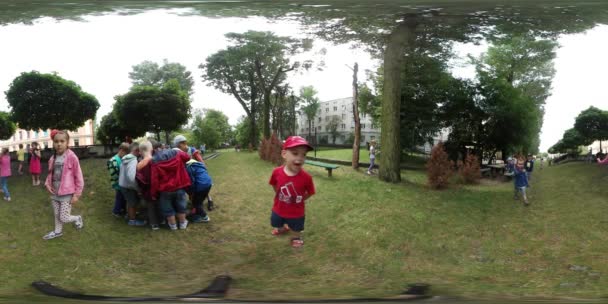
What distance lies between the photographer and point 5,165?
1.58 m

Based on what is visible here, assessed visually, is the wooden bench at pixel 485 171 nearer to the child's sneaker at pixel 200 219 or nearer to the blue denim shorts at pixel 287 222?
the blue denim shorts at pixel 287 222

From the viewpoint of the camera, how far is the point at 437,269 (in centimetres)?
142

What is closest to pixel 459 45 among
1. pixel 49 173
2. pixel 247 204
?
pixel 247 204

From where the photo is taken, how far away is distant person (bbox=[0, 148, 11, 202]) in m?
1.51

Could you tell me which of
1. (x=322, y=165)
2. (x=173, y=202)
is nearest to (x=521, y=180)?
(x=322, y=165)

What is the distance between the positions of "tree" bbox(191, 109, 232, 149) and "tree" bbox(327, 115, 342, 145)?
0.45 m

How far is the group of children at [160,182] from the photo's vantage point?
54.2 inches

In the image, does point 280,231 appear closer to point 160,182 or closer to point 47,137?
point 160,182

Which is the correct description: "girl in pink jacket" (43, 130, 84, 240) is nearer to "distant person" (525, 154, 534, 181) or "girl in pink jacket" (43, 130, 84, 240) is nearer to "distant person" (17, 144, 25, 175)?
"distant person" (17, 144, 25, 175)

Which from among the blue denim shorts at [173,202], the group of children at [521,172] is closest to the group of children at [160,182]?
the blue denim shorts at [173,202]

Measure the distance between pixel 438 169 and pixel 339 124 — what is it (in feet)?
1.63

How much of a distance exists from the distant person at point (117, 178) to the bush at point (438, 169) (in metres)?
1.31

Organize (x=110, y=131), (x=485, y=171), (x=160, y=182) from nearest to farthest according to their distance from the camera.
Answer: (x=160, y=182) < (x=110, y=131) < (x=485, y=171)

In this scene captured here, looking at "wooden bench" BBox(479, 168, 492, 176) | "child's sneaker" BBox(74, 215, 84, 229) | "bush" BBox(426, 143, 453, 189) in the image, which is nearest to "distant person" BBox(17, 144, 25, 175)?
"child's sneaker" BBox(74, 215, 84, 229)
